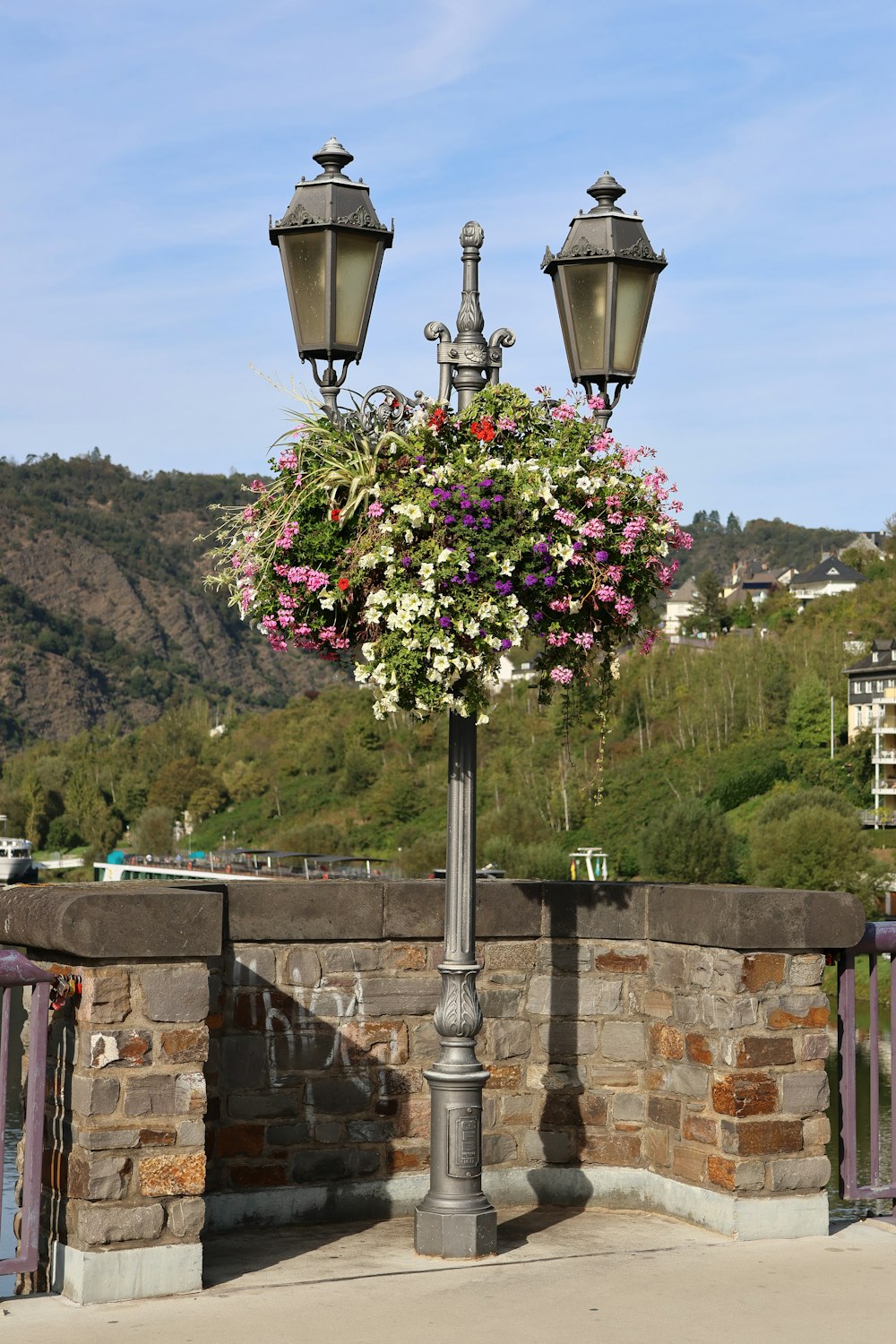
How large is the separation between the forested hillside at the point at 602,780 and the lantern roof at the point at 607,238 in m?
41.4

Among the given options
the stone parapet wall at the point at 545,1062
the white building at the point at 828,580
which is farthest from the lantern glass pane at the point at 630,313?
the white building at the point at 828,580

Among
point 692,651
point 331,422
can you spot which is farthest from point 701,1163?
point 692,651

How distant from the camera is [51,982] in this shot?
5.99 meters

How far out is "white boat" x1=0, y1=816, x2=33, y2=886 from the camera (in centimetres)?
10881

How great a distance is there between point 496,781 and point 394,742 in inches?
698

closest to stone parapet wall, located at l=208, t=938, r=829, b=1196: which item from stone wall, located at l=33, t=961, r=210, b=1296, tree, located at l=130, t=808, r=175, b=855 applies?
stone wall, located at l=33, t=961, r=210, b=1296

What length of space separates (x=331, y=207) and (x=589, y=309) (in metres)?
1.15

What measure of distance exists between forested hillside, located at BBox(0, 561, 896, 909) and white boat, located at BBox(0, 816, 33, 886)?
10974 mm

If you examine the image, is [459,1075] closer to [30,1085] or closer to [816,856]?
[30,1085]

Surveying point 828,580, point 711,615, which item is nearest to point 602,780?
point 711,615

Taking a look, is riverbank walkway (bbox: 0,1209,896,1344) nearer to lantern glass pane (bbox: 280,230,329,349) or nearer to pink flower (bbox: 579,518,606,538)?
pink flower (bbox: 579,518,606,538)

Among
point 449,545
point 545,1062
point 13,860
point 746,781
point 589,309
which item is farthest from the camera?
point 13,860

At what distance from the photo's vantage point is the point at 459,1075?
6504mm

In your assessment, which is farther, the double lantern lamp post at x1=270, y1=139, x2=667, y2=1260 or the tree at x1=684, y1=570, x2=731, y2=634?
the tree at x1=684, y1=570, x2=731, y2=634
